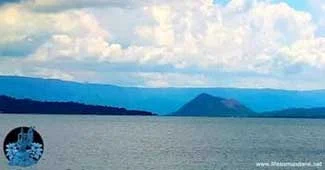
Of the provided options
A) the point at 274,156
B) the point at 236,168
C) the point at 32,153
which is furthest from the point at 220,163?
the point at 32,153

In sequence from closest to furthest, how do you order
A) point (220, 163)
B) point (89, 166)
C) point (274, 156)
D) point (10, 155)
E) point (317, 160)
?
point (10, 155), point (89, 166), point (220, 163), point (317, 160), point (274, 156)

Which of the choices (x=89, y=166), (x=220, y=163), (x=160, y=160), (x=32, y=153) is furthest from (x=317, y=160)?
(x=32, y=153)

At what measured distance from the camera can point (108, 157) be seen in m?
69.1

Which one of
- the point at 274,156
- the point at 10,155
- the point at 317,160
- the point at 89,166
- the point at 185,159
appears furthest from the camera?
the point at 274,156

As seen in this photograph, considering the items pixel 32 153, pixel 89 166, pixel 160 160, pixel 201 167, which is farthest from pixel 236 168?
pixel 32 153

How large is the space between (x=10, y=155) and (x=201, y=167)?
168 feet

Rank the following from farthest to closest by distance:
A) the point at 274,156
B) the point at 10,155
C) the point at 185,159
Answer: the point at 274,156 < the point at 185,159 < the point at 10,155

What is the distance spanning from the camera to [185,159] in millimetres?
68188

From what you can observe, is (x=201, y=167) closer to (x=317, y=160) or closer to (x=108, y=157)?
(x=108, y=157)

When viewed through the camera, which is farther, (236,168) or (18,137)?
(236,168)

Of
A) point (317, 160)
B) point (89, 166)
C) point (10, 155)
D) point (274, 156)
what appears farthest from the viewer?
point (274, 156)

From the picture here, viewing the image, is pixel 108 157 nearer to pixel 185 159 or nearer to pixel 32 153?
pixel 185 159

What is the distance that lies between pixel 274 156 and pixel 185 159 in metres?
17.8

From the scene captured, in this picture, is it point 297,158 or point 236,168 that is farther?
point 297,158
